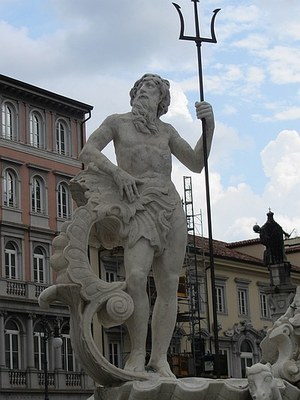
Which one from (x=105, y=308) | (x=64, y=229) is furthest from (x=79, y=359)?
(x=64, y=229)

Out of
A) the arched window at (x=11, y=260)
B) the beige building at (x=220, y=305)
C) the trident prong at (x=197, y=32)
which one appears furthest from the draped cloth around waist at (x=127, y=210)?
the arched window at (x=11, y=260)

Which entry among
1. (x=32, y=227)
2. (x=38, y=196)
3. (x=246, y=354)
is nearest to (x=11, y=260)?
(x=32, y=227)

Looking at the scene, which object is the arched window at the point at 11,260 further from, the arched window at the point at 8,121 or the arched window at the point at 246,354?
the arched window at the point at 246,354

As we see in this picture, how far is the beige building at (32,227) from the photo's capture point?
41.6 metres

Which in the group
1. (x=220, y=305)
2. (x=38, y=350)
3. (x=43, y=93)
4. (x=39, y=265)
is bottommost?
(x=38, y=350)

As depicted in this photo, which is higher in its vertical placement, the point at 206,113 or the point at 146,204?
the point at 206,113

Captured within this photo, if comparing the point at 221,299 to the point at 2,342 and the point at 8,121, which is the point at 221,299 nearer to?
the point at 2,342

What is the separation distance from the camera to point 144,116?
8.78 m

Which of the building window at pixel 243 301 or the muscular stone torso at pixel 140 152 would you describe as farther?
the building window at pixel 243 301

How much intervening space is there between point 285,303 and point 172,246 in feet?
53.4

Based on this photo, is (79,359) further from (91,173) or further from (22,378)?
(22,378)

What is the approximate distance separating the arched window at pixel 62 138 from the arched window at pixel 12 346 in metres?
8.90

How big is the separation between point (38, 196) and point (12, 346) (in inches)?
281

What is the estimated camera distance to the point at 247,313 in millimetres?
52594
